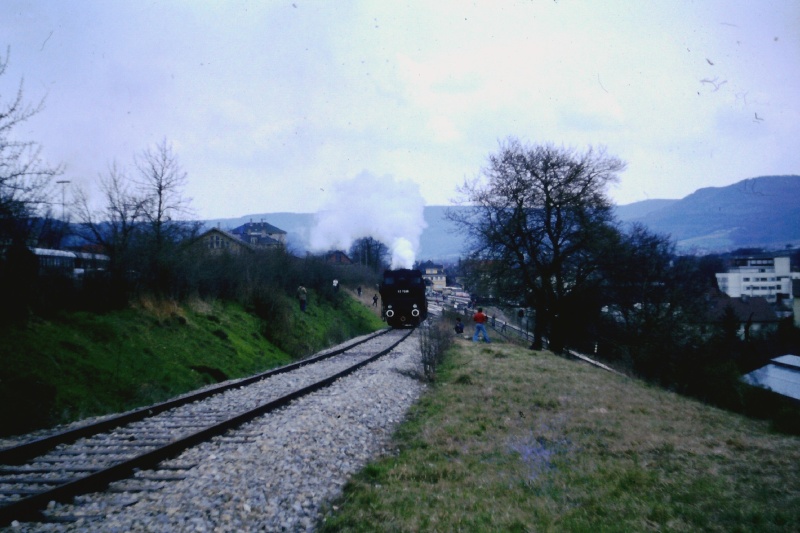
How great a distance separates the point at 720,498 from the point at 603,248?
25.3 m

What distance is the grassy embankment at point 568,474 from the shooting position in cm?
455

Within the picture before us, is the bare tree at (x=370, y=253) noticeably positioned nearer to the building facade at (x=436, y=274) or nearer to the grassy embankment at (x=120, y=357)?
the grassy embankment at (x=120, y=357)

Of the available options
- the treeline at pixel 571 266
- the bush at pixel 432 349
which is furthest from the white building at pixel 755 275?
the bush at pixel 432 349

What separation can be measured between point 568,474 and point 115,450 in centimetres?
519

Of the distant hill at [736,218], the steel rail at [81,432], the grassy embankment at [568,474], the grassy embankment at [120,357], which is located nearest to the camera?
the grassy embankment at [568,474]

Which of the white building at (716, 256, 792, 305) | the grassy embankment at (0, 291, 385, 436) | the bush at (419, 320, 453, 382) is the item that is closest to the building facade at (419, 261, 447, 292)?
the white building at (716, 256, 792, 305)

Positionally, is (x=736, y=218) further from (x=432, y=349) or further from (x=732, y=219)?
(x=432, y=349)

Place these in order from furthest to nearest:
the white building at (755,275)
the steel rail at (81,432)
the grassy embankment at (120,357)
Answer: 1. the white building at (755,275)
2. the grassy embankment at (120,357)
3. the steel rail at (81,432)

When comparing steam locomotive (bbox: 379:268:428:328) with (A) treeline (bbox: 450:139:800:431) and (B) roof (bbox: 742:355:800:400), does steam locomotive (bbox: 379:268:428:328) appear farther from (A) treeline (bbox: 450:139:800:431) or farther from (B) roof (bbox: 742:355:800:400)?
(B) roof (bbox: 742:355:800:400)

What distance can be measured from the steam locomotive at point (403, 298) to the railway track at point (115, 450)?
22.3 m

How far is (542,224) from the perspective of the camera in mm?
30266

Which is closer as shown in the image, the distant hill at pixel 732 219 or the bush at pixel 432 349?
the bush at pixel 432 349

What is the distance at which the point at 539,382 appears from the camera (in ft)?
42.1

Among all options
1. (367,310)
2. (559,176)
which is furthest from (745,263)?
(559,176)
